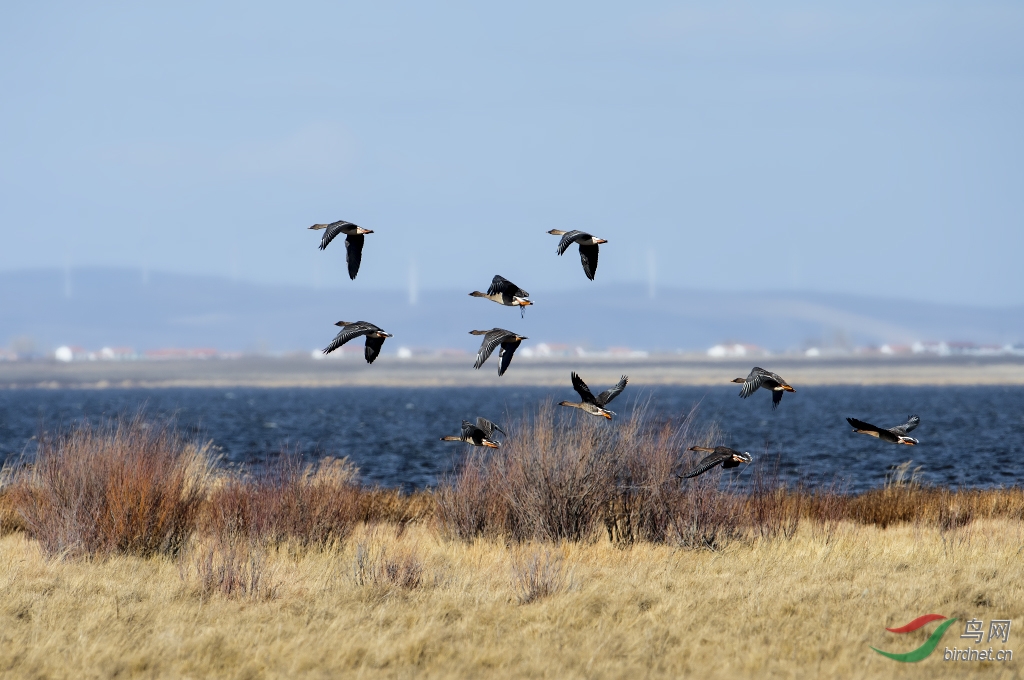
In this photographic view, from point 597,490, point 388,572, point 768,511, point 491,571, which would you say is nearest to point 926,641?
point 491,571

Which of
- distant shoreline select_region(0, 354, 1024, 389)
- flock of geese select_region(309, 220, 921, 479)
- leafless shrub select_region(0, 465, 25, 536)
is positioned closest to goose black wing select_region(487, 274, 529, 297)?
flock of geese select_region(309, 220, 921, 479)

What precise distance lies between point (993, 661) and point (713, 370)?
18551cm

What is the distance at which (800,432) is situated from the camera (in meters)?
52.2

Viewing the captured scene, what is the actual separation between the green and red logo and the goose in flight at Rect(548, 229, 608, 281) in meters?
3.75

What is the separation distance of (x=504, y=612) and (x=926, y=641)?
3.52 m

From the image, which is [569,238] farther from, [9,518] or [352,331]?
[9,518]

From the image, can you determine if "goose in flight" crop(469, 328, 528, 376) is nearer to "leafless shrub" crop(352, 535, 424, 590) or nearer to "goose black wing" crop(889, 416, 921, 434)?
"leafless shrub" crop(352, 535, 424, 590)

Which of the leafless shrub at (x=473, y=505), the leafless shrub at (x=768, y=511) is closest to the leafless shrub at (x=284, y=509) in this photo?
the leafless shrub at (x=473, y=505)

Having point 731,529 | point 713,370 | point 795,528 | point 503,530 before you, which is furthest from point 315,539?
point 713,370

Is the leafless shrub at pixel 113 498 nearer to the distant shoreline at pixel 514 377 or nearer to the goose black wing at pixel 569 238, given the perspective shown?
the goose black wing at pixel 569 238

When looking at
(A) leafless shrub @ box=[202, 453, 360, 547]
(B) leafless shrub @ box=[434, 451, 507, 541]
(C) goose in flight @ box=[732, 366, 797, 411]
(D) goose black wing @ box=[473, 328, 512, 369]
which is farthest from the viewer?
(B) leafless shrub @ box=[434, 451, 507, 541]

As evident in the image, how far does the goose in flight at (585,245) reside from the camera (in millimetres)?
9172

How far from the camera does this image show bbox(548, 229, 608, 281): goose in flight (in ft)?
30.1

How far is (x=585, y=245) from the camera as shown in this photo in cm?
953
